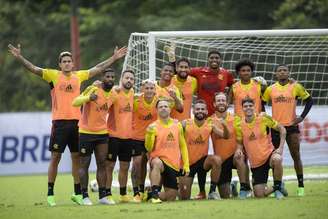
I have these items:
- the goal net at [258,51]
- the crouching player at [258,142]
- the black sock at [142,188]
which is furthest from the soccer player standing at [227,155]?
the goal net at [258,51]

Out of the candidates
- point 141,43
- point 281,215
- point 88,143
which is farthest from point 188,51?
point 281,215

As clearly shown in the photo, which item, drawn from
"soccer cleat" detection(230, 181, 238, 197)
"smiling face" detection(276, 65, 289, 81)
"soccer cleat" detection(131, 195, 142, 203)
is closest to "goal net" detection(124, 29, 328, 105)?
"smiling face" detection(276, 65, 289, 81)

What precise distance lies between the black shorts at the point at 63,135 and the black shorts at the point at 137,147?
84 cm

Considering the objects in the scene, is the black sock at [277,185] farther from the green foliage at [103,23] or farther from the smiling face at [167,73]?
the green foliage at [103,23]

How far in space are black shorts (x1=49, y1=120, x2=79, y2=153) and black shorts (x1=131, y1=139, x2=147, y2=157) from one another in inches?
33.1

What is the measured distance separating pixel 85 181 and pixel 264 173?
2593 mm

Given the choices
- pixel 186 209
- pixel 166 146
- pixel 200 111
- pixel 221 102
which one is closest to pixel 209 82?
pixel 221 102

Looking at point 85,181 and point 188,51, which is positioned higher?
point 188,51

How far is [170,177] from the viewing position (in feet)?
49.9

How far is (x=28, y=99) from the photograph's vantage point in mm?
38156

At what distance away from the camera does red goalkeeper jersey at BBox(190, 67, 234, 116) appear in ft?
53.7

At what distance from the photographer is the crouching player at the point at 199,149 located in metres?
15.6

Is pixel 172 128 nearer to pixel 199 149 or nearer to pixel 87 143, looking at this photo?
pixel 199 149

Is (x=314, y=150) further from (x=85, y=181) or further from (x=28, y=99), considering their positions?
(x=28, y=99)
